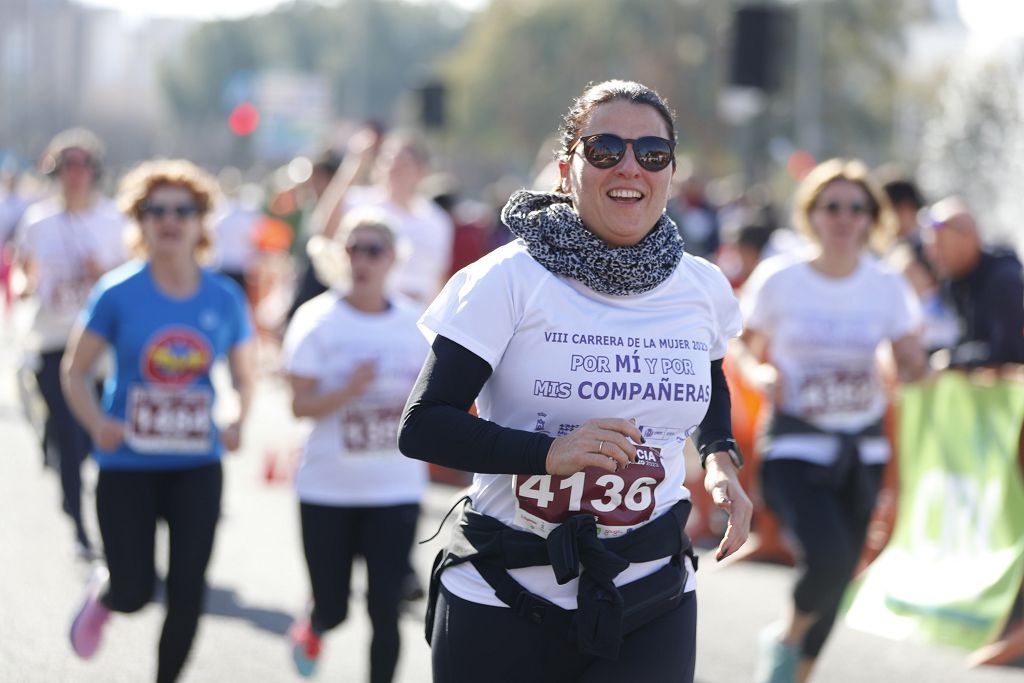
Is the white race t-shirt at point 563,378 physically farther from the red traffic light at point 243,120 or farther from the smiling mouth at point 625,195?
the red traffic light at point 243,120

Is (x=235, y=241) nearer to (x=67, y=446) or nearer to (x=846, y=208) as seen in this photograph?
(x=67, y=446)

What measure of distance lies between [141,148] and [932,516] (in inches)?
4482

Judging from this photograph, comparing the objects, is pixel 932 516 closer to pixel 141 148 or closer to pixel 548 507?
pixel 548 507

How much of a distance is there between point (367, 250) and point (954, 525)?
3.17 m

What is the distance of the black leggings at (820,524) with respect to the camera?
5805mm

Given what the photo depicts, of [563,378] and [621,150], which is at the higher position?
[621,150]

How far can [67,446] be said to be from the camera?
8242 mm

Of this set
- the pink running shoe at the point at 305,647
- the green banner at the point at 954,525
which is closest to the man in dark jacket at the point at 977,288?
the green banner at the point at 954,525

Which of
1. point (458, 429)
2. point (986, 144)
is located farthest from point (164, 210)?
point (986, 144)

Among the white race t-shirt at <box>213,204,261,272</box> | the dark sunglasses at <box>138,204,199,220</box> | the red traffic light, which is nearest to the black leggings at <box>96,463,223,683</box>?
the dark sunglasses at <box>138,204,199,220</box>

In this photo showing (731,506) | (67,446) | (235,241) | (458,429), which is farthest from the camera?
(235,241)

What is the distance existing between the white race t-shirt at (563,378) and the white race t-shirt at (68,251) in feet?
18.3

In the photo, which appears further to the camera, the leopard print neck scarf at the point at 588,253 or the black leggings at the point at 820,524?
the black leggings at the point at 820,524

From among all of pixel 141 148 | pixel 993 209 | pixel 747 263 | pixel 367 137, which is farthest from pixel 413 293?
pixel 141 148
